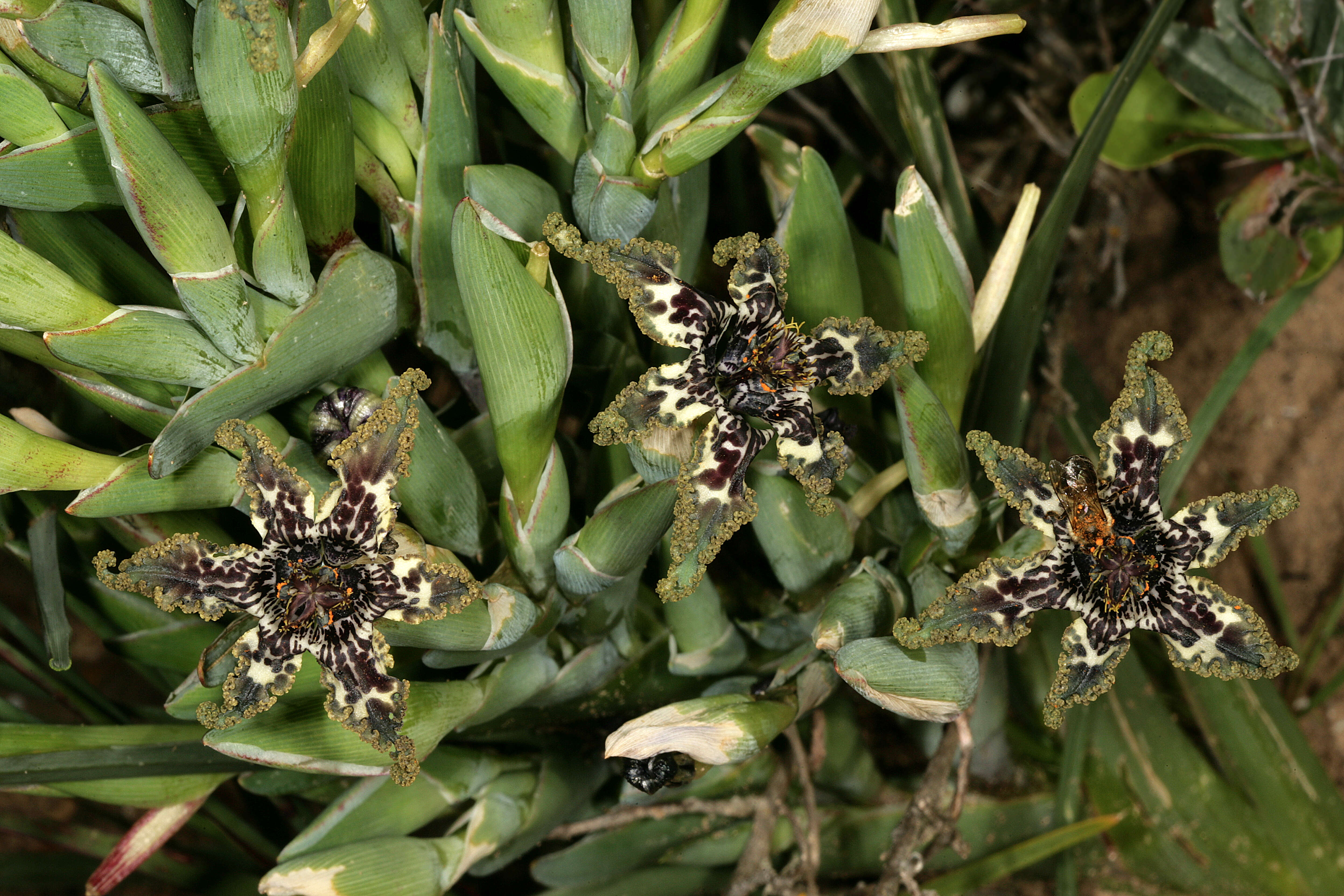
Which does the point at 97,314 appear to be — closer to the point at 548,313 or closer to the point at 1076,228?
the point at 548,313

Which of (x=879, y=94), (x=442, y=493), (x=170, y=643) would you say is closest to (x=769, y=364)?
(x=442, y=493)

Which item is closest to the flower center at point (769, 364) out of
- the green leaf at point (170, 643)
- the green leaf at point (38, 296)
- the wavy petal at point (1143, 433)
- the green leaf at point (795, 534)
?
the green leaf at point (795, 534)

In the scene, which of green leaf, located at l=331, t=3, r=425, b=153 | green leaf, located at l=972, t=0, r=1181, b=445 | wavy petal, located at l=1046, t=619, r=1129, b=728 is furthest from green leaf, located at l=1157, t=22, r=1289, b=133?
green leaf, located at l=331, t=3, r=425, b=153

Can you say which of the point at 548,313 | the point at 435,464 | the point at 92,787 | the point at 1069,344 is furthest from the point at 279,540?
the point at 1069,344

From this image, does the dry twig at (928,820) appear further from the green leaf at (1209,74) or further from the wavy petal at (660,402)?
the green leaf at (1209,74)

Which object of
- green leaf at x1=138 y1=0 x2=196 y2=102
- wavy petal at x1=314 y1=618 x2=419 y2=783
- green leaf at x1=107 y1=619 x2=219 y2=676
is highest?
green leaf at x1=138 y1=0 x2=196 y2=102

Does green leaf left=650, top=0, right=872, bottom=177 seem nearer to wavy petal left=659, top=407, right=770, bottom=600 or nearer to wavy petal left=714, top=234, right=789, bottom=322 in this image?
wavy petal left=714, top=234, right=789, bottom=322
